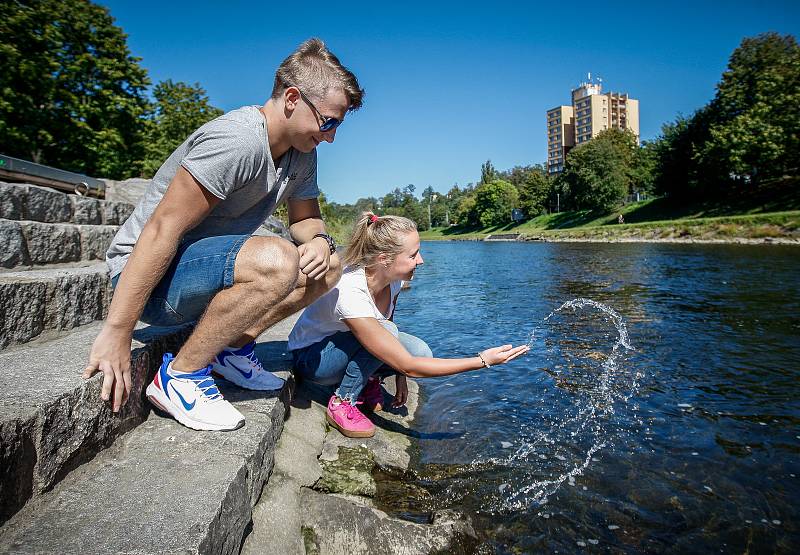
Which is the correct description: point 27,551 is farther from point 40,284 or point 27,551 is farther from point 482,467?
point 482,467

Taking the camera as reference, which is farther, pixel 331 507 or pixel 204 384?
pixel 331 507

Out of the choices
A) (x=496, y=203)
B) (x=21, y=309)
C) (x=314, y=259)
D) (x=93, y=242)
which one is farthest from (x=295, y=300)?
(x=496, y=203)

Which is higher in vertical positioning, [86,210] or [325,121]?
[325,121]

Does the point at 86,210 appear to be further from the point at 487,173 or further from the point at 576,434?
the point at 487,173

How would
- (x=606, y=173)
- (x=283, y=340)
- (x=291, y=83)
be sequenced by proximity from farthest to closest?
(x=606, y=173) → (x=283, y=340) → (x=291, y=83)

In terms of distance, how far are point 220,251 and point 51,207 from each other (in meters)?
3.50

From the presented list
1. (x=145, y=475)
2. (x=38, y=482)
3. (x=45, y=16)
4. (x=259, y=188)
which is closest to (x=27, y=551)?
(x=38, y=482)

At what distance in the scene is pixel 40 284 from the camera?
265 cm

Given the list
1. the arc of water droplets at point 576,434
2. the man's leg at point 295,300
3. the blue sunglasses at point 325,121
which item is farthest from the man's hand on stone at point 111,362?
the arc of water droplets at point 576,434

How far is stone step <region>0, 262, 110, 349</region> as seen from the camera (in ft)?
8.09

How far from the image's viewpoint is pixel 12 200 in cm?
391

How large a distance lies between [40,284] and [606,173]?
62.0 metres

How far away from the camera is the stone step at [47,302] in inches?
97.1

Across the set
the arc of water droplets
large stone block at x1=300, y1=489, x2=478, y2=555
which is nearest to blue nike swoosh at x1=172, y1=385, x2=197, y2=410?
large stone block at x1=300, y1=489, x2=478, y2=555
